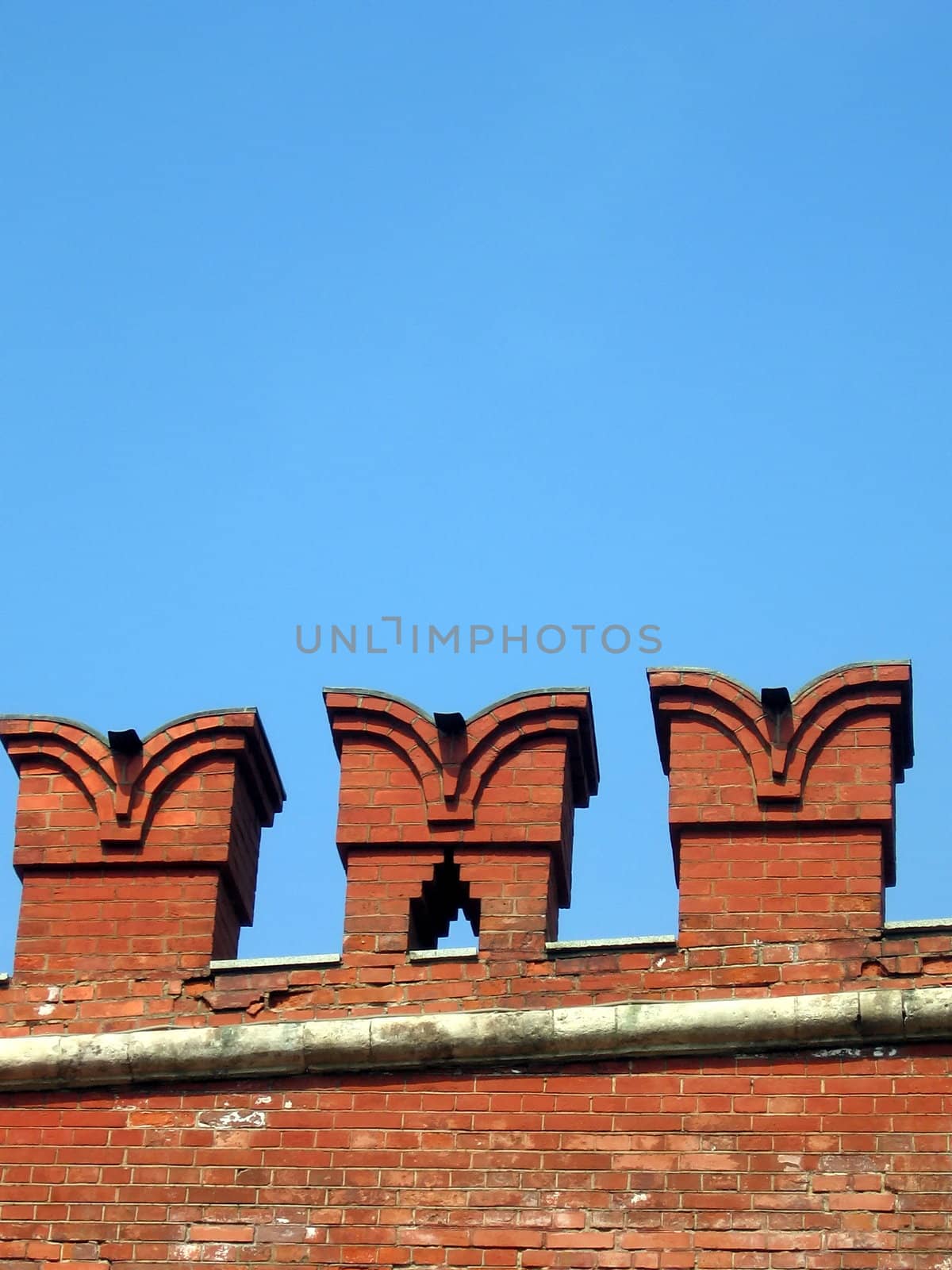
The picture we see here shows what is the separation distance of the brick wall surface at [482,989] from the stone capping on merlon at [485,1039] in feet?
0.15

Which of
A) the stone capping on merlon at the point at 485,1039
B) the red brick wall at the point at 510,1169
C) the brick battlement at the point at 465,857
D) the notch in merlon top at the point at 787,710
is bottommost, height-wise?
the red brick wall at the point at 510,1169

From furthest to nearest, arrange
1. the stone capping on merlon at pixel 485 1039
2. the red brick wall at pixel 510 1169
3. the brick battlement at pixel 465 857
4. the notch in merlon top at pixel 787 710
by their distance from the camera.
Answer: the notch in merlon top at pixel 787 710 → the brick battlement at pixel 465 857 → the stone capping on merlon at pixel 485 1039 → the red brick wall at pixel 510 1169

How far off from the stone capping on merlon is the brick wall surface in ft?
0.15

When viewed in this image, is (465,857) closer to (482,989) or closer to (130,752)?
(482,989)

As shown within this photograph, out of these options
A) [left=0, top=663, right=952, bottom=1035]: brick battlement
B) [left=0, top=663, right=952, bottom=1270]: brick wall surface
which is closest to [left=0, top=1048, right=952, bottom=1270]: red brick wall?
[left=0, top=663, right=952, bottom=1270]: brick wall surface

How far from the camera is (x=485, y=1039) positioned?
9.81 m

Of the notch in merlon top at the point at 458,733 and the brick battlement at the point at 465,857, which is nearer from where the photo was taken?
the brick battlement at the point at 465,857

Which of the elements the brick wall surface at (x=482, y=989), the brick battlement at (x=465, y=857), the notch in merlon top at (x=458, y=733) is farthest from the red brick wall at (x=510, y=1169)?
the notch in merlon top at (x=458, y=733)

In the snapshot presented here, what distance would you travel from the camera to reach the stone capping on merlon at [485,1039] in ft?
31.6

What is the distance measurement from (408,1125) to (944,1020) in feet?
6.43

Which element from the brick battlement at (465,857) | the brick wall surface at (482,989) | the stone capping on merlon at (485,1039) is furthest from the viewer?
the brick battlement at (465,857)

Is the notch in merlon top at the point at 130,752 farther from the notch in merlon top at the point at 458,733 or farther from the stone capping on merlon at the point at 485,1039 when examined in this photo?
the stone capping on merlon at the point at 485,1039

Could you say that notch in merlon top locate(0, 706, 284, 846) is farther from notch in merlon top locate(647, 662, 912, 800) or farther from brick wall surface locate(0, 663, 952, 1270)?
notch in merlon top locate(647, 662, 912, 800)

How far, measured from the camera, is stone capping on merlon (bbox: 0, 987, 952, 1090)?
9.64m
